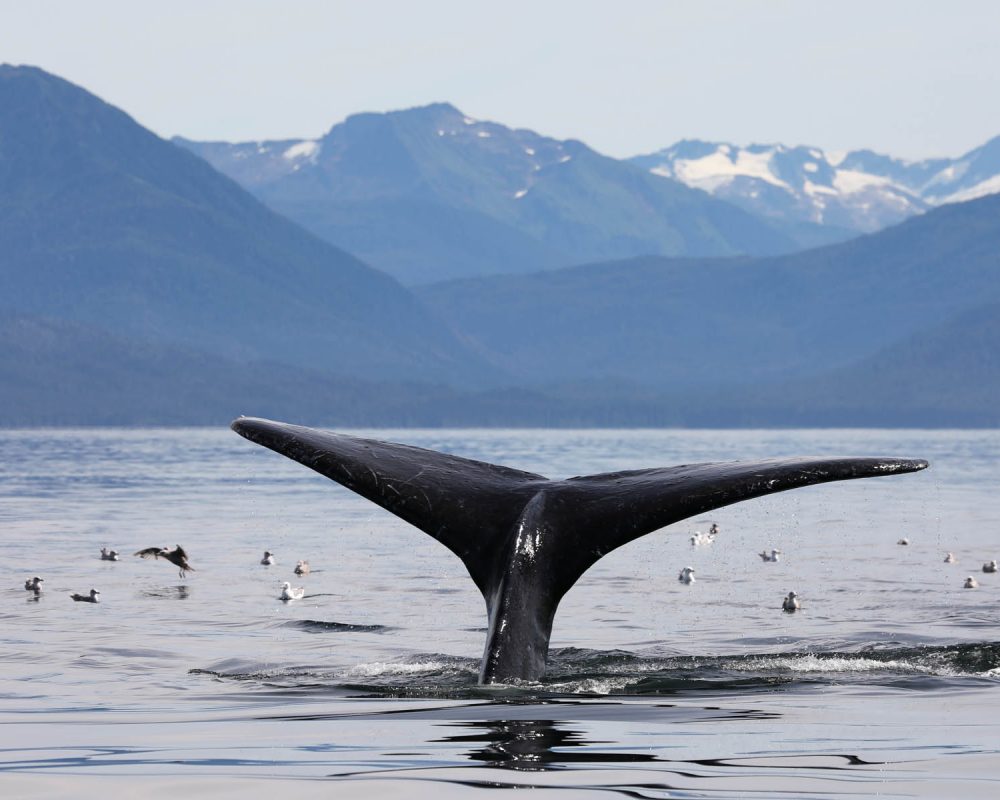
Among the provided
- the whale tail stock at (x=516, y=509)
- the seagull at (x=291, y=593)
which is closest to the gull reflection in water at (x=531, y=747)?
the whale tail stock at (x=516, y=509)

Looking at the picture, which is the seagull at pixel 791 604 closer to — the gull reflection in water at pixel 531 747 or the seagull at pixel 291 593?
the seagull at pixel 291 593

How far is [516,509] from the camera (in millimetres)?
10086

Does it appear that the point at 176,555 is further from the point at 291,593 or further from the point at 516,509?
the point at 516,509

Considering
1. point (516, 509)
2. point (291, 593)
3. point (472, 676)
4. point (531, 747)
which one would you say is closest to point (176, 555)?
point (291, 593)

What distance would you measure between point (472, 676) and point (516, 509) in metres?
1.90

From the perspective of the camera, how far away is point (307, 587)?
21781mm

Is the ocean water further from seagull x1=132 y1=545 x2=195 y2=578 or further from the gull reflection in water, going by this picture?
seagull x1=132 y1=545 x2=195 y2=578

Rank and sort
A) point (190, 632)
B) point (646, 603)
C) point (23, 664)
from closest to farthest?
point (23, 664)
point (190, 632)
point (646, 603)

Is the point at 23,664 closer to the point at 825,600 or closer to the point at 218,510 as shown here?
the point at 825,600

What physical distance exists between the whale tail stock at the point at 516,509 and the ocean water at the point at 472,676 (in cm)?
52

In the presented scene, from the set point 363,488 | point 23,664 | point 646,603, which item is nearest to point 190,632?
point 23,664

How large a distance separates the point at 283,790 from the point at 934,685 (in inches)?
210

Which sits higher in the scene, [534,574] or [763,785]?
[534,574]

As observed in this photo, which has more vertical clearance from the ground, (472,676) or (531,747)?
(472,676)
